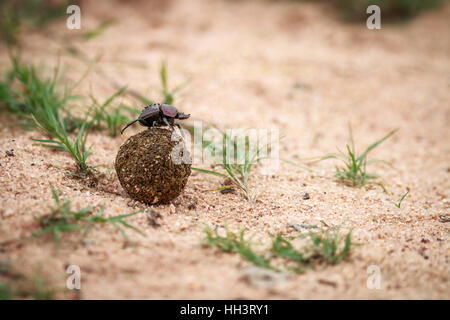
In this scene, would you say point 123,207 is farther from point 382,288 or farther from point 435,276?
point 435,276

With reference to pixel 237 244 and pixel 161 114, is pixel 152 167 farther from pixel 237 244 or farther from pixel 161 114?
pixel 237 244

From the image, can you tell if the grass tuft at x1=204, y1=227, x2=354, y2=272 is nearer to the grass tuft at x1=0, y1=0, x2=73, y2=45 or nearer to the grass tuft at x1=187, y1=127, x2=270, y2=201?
the grass tuft at x1=187, y1=127, x2=270, y2=201

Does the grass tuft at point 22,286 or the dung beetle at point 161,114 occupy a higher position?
the dung beetle at point 161,114

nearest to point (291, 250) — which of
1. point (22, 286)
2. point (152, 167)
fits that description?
point (152, 167)

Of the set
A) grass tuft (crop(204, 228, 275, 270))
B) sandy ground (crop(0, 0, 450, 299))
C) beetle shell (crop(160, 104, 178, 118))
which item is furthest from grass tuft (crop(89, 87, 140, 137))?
grass tuft (crop(204, 228, 275, 270))

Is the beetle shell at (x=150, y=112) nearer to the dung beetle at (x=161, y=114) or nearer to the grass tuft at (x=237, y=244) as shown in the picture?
the dung beetle at (x=161, y=114)

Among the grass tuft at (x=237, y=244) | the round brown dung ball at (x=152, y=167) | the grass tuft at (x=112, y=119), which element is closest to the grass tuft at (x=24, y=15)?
the grass tuft at (x=112, y=119)
